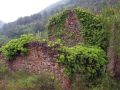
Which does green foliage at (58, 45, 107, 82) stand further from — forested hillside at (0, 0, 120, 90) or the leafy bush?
the leafy bush

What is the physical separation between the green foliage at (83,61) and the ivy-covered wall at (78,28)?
1408 millimetres

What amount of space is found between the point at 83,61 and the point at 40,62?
5.90ft

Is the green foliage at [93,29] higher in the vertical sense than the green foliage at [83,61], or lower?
higher

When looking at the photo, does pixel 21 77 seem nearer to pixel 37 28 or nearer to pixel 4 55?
pixel 4 55

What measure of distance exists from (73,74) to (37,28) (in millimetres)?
51623

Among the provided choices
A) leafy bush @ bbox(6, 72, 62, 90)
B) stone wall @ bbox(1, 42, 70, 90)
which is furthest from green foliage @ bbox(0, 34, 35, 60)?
leafy bush @ bbox(6, 72, 62, 90)

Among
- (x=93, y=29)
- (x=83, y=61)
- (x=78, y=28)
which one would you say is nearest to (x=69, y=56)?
(x=83, y=61)

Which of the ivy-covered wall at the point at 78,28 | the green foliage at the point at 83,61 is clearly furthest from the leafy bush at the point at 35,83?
the ivy-covered wall at the point at 78,28

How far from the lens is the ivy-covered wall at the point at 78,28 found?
19.3 metres

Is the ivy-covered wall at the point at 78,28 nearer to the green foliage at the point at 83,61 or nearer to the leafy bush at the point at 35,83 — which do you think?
the green foliage at the point at 83,61

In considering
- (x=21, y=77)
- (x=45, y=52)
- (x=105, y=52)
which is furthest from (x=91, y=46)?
(x=21, y=77)

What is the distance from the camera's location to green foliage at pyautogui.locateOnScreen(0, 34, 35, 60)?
17625 millimetres

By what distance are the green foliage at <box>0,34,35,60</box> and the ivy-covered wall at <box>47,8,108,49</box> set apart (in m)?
3.10

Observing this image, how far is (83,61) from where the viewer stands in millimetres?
16859
